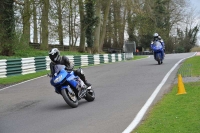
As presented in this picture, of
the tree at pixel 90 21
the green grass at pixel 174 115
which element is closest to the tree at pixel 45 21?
the tree at pixel 90 21

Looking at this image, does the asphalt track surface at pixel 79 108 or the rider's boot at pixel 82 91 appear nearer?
the asphalt track surface at pixel 79 108

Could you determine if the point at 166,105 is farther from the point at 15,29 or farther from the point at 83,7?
the point at 83,7

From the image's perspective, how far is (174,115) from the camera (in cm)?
814

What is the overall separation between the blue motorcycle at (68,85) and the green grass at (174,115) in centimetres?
213

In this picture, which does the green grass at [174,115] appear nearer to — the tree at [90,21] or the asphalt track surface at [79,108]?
the asphalt track surface at [79,108]

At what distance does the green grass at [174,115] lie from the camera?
698 cm

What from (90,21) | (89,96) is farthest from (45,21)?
(89,96)

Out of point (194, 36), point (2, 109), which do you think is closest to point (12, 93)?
point (2, 109)

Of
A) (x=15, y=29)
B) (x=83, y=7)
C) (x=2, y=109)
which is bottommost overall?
(x=2, y=109)

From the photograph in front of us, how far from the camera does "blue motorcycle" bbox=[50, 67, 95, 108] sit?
10.0 meters

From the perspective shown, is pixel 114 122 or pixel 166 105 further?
pixel 166 105

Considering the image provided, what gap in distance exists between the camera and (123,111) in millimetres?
9234

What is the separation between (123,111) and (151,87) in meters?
4.01

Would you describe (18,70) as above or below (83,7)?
below
